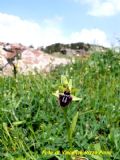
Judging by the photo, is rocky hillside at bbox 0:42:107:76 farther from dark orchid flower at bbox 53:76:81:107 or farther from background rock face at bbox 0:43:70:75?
dark orchid flower at bbox 53:76:81:107

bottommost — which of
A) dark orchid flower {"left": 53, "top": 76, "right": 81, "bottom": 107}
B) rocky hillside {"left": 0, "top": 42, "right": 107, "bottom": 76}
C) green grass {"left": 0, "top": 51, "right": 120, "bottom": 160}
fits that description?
green grass {"left": 0, "top": 51, "right": 120, "bottom": 160}

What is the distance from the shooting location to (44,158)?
4.51 metres

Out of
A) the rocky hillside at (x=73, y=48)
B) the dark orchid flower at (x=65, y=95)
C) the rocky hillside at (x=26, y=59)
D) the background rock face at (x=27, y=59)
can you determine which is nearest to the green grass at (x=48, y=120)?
the dark orchid flower at (x=65, y=95)

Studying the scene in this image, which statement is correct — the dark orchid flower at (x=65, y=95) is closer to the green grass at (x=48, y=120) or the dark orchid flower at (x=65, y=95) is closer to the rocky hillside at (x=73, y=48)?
the green grass at (x=48, y=120)

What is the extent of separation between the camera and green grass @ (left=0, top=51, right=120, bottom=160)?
473 centimetres

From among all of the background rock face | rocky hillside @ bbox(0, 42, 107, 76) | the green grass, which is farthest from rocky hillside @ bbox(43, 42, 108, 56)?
the green grass

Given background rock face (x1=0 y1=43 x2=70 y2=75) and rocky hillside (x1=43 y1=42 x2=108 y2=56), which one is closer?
background rock face (x1=0 y1=43 x2=70 y2=75)

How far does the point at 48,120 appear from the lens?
5.30 meters

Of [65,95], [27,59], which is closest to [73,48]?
[27,59]

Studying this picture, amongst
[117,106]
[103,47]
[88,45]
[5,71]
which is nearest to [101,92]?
[117,106]

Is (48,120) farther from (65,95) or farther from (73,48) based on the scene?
(73,48)

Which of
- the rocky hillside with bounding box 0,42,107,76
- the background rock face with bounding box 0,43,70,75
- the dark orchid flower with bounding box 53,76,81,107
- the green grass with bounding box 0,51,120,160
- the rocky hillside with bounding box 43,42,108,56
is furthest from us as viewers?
the rocky hillside with bounding box 43,42,108,56

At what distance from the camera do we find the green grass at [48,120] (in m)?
4.73

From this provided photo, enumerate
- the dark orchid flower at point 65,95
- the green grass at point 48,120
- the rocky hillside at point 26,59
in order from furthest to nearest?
the rocky hillside at point 26,59
the green grass at point 48,120
the dark orchid flower at point 65,95
